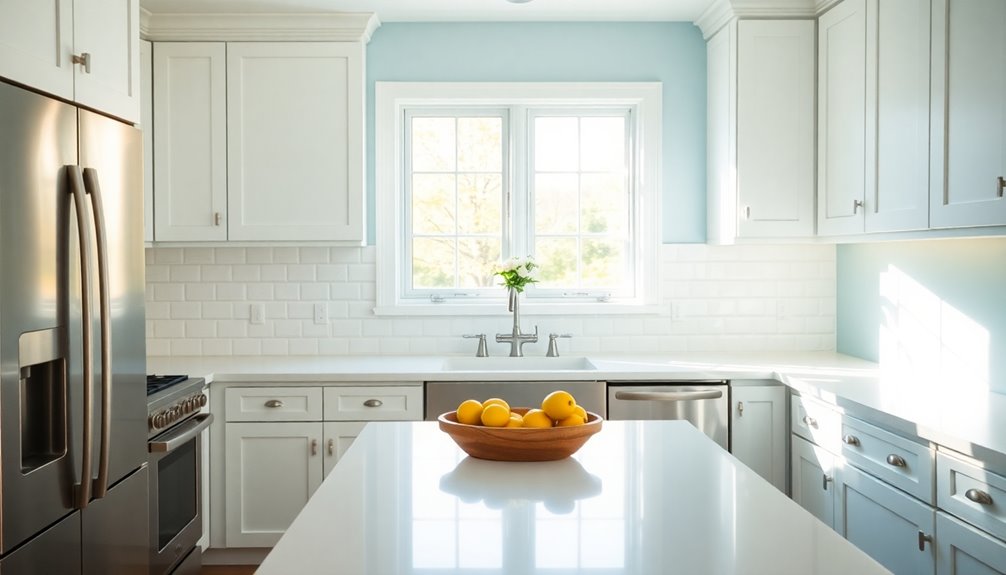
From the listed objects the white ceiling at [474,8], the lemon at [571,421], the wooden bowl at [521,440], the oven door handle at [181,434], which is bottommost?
the oven door handle at [181,434]

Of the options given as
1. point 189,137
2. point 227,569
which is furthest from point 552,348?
point 189,137

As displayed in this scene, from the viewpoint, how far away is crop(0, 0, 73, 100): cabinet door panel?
1.90 meters

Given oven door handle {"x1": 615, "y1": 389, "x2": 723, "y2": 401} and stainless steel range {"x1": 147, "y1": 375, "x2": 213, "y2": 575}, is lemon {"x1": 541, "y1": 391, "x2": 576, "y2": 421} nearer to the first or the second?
stainless steel range {"x1": 147, "y1": 375, "x2": 213, "y2": 575}

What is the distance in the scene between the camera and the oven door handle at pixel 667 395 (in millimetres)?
3449

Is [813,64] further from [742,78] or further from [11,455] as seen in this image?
[11,455]

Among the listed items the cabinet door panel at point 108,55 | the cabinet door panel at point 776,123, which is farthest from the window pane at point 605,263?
the cabinet door panel at point 108,55

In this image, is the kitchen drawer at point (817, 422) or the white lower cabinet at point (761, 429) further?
the white lower cabinet at point (761, 429)

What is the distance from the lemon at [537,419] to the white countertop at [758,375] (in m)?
1.19

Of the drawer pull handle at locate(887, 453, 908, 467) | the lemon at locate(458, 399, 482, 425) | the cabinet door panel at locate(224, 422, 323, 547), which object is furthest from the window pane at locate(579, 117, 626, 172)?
the lemon at locate(458, 399, 482, 425)

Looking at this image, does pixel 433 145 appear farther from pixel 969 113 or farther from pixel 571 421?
pixel 571 421

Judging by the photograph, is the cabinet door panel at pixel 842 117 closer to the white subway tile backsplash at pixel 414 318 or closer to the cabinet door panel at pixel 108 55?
the white subway tile backsplash at pixel 414 318

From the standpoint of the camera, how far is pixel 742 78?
12.1 feet

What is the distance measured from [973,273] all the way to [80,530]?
3.06 meters

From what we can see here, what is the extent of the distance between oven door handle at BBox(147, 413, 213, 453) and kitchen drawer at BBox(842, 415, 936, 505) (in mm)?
2294
